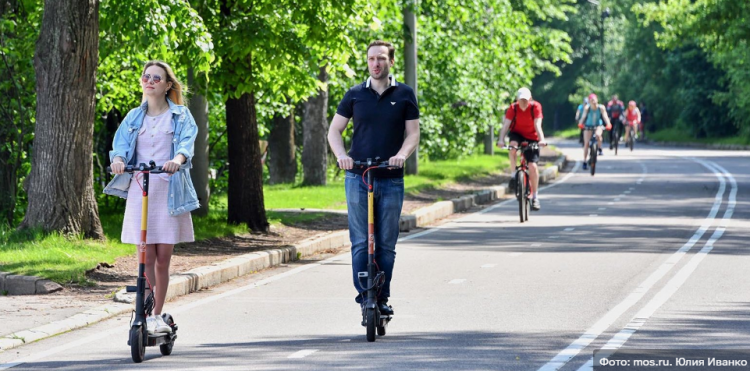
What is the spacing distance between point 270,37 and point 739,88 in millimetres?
39420

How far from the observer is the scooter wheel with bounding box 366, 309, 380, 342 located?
8.43m

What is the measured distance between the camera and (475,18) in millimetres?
32031

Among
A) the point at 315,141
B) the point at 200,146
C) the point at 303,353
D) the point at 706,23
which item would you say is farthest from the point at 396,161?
the point at 706,23

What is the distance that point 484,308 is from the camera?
10.1 m

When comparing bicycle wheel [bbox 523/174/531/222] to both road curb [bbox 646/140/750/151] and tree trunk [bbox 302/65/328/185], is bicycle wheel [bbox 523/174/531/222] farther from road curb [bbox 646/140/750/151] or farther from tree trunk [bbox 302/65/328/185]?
road curb [bbox 646/140/750/151]

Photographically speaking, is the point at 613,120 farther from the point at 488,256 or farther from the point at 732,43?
the point at 488,256

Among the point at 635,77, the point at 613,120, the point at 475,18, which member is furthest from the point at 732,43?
the point at 635,77

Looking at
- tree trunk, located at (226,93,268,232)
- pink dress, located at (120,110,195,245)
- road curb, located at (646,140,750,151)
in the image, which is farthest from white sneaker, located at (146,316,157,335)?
road curb, located at (646,140,750,151)

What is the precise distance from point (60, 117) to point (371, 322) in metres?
5.86

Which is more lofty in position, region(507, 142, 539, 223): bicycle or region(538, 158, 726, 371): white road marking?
region(507, 142, 539, 223): bicycle

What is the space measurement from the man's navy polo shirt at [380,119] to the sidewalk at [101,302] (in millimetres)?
2410

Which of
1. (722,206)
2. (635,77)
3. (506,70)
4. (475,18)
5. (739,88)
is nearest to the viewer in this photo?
(722,206)

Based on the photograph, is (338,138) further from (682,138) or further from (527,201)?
(682,138)

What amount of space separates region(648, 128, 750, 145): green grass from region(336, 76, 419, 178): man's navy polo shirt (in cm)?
4426
